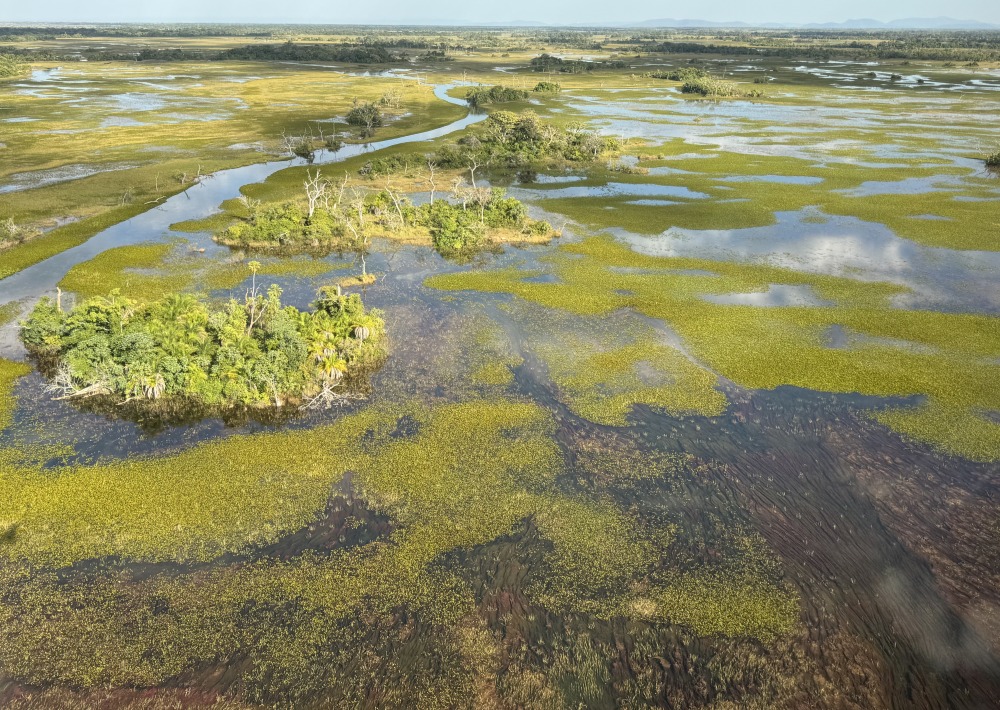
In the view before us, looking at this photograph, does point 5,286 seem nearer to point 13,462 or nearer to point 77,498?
point 13,462

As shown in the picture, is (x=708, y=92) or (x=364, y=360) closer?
(x=364, y=360)

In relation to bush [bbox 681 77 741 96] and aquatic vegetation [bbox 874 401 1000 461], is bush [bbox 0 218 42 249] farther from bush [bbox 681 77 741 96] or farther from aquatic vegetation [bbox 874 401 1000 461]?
bush [bbox 681 77 741 96]

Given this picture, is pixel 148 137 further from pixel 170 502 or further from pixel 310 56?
pixel 310 56

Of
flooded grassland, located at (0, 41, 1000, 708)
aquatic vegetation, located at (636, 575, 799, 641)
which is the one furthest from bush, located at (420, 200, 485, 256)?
aquatic vegetation, located at (636, 575, 799, 641)

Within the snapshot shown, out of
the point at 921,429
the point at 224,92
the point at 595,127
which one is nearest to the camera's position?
the point at 921,429

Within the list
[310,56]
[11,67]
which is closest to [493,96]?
[310,56]

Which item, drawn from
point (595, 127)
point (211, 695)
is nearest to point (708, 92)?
point (595, 127)

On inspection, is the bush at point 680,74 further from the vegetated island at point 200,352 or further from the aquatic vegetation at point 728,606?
the aquatic vegetation at point 728,606
